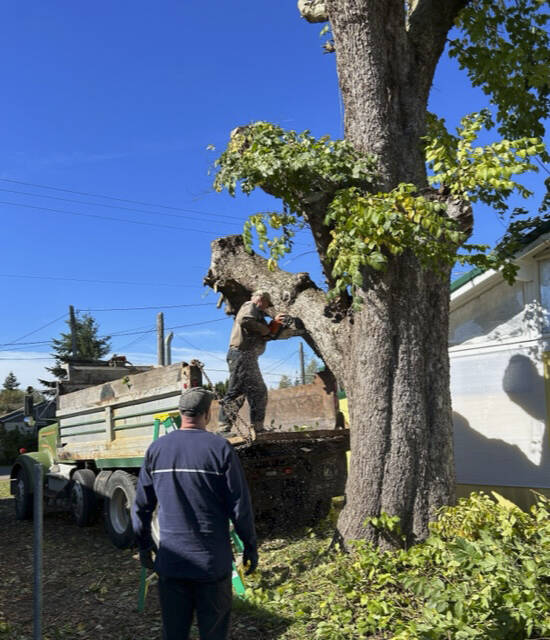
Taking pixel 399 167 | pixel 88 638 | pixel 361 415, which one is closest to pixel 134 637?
pixel 88 638

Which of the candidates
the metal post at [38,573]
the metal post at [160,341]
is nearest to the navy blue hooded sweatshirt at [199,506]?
the metal post at [38,573]

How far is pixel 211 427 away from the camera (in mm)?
7660

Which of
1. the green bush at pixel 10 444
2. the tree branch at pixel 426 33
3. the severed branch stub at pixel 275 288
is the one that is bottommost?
the green bush at pixel 10 444

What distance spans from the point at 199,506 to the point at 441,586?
2014 millimetres

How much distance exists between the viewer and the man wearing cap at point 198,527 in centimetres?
365

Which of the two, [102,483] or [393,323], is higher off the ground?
[393,323]

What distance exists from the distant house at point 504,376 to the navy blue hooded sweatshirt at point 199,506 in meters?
5.49

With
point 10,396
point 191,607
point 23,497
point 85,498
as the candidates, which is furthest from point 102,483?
point 10,396

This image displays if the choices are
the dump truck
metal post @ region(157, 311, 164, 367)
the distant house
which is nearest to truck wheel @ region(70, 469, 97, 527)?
the dump truck

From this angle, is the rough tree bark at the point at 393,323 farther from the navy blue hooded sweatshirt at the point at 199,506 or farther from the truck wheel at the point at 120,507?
the truck wheel at the point at 120,507

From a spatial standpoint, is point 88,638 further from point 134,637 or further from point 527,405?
point 527,405

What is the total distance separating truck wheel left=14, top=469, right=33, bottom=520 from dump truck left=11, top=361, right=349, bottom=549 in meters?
1.85

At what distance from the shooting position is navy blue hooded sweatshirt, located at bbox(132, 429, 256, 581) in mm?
3643

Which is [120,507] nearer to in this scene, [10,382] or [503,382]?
[503,382]
